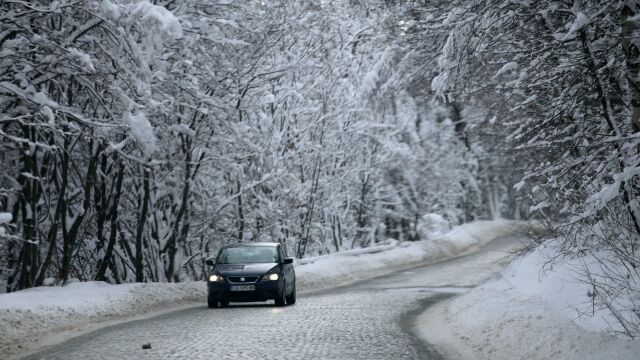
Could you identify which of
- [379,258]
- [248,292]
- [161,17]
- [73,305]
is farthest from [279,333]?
[379,258]

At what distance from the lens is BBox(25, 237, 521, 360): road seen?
11.7 m

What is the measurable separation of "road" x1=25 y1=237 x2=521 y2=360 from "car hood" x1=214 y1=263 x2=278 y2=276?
0.84m

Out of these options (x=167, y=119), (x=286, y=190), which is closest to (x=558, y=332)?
(x=167, y=119)

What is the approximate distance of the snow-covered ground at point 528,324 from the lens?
9391 millimetres

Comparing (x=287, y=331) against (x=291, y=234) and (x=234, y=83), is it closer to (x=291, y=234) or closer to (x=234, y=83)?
(x=234, y=83)

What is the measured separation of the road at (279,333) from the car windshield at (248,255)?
113 centimetres

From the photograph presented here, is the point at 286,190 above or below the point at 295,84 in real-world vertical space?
below

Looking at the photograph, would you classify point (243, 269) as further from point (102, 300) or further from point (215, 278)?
point (102, 300)

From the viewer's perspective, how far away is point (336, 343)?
12.9 metres

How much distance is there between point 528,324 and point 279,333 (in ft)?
14.4

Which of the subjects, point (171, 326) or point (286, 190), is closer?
point (171, 326)

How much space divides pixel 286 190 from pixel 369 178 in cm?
1274

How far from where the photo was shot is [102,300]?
1911cm

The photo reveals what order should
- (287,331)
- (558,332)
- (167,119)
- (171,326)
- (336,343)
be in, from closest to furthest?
(558,332)
(336,343)
(287,331)
(171,326)
(167,119)
